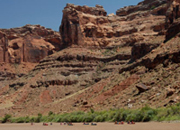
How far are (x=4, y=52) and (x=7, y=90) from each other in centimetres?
3638

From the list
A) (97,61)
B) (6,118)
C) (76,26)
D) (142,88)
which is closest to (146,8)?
A: (76,26)

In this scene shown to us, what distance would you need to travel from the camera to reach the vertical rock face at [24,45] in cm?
11412

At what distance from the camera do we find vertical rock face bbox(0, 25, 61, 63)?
374ft

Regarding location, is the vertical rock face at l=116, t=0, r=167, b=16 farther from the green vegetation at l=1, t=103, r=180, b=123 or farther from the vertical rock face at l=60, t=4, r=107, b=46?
the green vegetation at l=1, t=103, r=180, b=123

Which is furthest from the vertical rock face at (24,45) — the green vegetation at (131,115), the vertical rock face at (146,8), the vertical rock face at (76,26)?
the green vegetation at (131,115)

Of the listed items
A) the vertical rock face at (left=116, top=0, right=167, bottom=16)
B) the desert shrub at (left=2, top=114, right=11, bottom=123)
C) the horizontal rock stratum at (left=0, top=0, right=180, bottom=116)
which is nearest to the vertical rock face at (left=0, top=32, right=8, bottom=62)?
the horizontal rock stratum at (left=0, top=0, right=180, bottom=116)

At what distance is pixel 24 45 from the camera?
117250 mm

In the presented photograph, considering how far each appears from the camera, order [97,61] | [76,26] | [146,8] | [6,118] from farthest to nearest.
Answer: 1. [146,8]
2. [76,26]
3. [97,61]
4. [6,118]

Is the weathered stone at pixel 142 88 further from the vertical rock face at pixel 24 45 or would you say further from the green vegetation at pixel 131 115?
the vertical rock face at pixel 24 45

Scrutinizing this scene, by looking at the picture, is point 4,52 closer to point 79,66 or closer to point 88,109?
point 79,66

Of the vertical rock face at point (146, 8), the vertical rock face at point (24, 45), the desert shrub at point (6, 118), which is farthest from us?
the vertical rock face at point (24, 45)

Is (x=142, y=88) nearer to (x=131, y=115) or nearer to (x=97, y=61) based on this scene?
(x=131, y=115)

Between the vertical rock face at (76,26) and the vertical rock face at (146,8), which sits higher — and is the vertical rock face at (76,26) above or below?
below

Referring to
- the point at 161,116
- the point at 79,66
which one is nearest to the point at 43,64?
the point at 79,66
